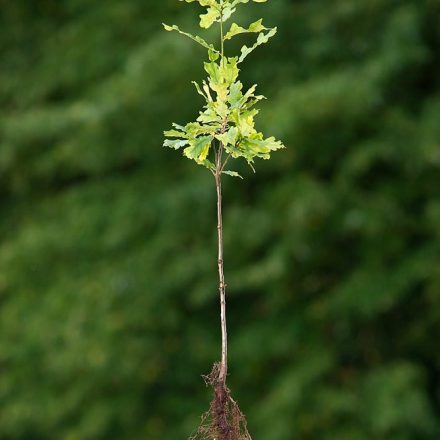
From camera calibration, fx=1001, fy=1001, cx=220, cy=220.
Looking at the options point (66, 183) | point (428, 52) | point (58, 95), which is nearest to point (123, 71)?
point (58, 95)

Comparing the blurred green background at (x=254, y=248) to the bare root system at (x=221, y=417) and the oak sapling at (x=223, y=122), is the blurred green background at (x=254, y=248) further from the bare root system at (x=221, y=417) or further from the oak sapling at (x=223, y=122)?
the oak sapling at (x=223, y=122)

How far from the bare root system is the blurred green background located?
12.0 feet

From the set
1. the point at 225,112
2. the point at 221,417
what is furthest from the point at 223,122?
the point at 221,417

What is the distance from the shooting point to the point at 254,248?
5898 millimetres

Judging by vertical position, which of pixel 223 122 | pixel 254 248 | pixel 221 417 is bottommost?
pixel 221 417

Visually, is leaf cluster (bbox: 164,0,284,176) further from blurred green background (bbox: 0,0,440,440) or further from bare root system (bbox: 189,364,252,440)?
blurred green background (bbox: 0,0,440,440)

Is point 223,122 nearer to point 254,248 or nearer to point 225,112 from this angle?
point 225,112

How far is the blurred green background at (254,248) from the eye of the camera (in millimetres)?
5449

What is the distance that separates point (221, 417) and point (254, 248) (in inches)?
172

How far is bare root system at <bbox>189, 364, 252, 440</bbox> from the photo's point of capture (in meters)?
1.52

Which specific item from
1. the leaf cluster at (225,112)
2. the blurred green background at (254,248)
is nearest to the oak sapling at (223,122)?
the leaf cluster at (225,112)

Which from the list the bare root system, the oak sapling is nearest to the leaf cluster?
the oak sapling

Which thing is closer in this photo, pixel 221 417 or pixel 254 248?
pixel 221 417

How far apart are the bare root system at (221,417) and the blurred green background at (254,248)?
144 inches
